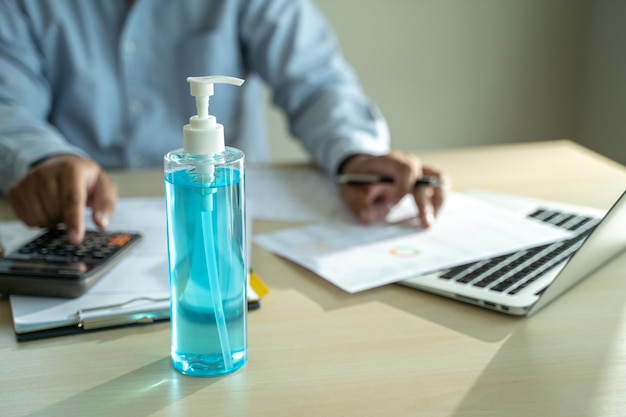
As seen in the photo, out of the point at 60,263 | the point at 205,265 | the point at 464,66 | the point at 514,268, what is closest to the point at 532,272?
the point at 514,268

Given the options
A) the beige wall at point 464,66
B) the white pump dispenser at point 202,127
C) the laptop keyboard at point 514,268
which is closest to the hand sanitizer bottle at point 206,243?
the white pump dispenser at point 202,127

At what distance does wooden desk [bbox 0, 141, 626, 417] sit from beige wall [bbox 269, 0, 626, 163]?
1.41 meters

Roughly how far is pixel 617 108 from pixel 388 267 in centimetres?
28

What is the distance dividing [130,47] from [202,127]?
2.83 feet

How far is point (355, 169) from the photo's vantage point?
102 centimetres

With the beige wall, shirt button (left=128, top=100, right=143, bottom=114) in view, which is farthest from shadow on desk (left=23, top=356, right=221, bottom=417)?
the beige wall

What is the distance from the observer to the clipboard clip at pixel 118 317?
627mm

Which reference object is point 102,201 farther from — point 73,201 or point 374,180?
point 374,180

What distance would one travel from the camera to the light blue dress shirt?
1253 mm

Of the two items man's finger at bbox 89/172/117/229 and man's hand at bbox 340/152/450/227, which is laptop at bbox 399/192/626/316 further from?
man's finger at bbox 89/172/117/229

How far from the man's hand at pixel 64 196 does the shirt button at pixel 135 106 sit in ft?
1.42

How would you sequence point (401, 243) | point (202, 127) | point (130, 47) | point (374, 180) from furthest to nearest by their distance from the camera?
point (130, 47) < point (374, 180) < point (401, 243) < point (202, 127)

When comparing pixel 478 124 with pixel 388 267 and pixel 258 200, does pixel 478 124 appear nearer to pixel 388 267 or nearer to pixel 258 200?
pixel 258 200

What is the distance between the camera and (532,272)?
72 centimetres
